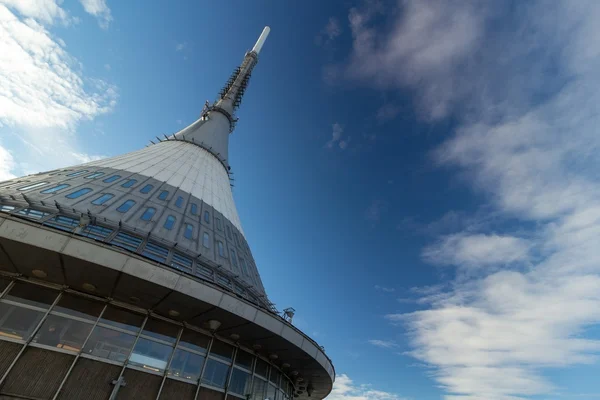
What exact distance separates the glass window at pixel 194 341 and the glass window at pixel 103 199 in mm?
10156

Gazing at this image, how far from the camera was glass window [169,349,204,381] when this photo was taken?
13136 millimetres

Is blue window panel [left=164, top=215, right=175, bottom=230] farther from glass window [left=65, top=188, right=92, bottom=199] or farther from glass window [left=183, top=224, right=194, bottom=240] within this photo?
glass window [left=65, top=188, right=92, bottom=199]

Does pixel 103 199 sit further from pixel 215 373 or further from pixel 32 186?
pixel 215 373

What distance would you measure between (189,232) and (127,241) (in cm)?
467

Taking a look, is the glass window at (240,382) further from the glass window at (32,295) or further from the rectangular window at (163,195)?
the rectangular window at (163,195)

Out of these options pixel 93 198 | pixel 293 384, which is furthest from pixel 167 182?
pixel 293 384

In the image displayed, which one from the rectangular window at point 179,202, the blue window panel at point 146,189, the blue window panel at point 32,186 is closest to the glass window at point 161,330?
the rectangular window at point 179,202

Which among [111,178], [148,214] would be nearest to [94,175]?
[111,178]

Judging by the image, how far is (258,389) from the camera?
16.3 meters

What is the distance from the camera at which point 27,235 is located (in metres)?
10.4

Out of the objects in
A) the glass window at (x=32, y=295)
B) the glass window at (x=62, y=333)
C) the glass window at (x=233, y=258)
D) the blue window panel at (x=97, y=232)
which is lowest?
the glass window at (x=62, y=333)

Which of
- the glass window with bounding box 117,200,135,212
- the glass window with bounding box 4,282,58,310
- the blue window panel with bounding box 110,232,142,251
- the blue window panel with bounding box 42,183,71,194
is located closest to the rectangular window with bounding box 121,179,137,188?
the glass window with bounding box 117,200,135,212

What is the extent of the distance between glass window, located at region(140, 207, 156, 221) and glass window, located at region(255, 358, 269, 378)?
437 inches

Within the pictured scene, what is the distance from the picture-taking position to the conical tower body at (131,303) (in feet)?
→ 35.9
